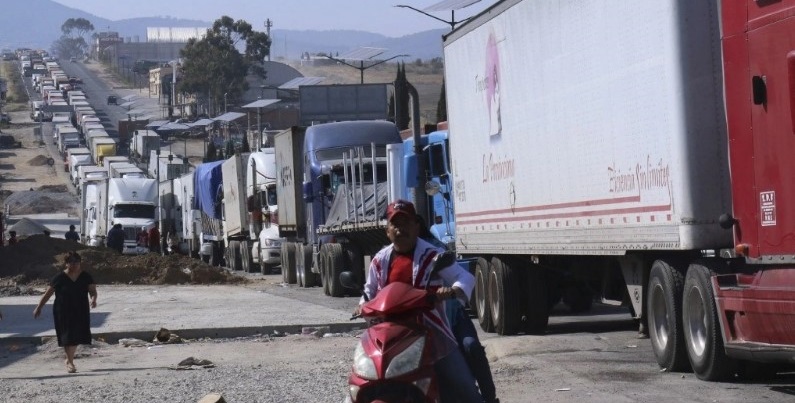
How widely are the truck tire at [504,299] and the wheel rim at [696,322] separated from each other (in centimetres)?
568

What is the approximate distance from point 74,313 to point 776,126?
8745 mm

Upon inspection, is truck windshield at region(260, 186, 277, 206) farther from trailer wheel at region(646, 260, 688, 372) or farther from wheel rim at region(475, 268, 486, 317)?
trailer wheel at region(646, 260, 688, 372)

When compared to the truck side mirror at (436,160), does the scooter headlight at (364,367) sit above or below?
below

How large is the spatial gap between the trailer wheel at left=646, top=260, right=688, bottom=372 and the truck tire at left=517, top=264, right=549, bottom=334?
463 cm

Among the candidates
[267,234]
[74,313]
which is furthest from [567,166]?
[267,234]

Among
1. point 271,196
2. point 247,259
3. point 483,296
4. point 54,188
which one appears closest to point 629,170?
point 483,296

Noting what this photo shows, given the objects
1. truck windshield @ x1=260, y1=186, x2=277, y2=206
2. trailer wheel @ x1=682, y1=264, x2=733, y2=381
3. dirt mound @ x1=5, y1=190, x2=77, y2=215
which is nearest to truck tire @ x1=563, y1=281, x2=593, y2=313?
trailer wheel @ x1=682, y1=264, x2=733, y2=381

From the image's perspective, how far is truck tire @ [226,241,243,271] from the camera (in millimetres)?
46844

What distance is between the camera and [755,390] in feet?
39.0

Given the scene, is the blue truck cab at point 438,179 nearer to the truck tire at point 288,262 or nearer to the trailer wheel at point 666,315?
the trailer wheel at point 666,315

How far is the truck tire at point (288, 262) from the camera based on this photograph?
36219 millimetres

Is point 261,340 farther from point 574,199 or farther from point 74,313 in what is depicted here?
point 574,199

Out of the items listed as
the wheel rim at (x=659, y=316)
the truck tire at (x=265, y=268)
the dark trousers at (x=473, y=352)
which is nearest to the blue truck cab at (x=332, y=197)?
the truck tire at (x=265, y=268)

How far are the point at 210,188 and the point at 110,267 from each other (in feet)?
38.6
